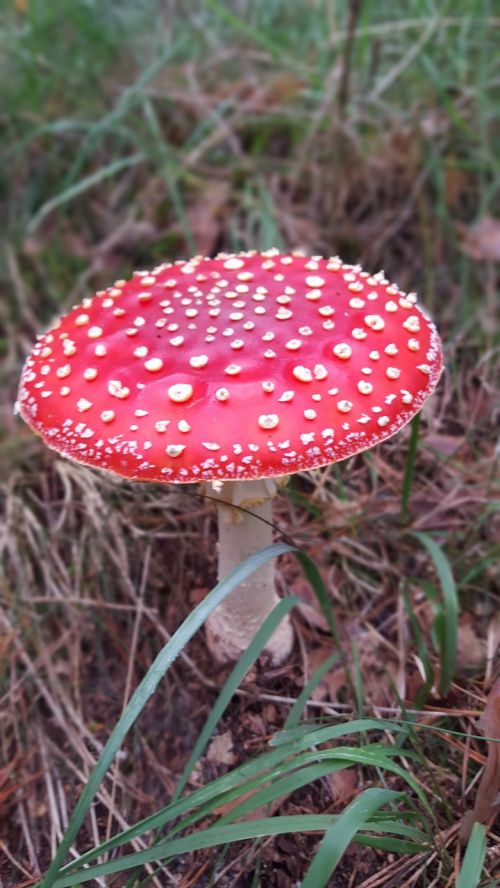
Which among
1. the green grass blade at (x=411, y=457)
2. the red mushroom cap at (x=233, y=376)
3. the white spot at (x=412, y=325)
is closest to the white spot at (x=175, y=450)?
the red mushroom cap at (x=233, y=376)

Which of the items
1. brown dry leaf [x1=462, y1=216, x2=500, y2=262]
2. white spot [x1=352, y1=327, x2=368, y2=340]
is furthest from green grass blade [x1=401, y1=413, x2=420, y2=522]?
brown dry leaf [x1=462, y1=216, x2=500, y2=262]

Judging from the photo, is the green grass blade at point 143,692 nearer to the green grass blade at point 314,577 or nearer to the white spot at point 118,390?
the green grass blade at point 314,577

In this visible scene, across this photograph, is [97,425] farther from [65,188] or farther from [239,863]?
[65,188]

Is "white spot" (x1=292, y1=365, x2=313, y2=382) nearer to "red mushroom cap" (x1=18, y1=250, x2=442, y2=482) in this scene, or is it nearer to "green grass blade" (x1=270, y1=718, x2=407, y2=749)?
"red mushroom cap" (x1=18, y1=250, x2=442, y2=482)

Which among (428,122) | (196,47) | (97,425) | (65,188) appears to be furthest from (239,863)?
(196,47)

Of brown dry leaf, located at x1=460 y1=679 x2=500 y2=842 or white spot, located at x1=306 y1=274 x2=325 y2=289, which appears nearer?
brown dry leaf, located at x1=460 y1=679 x2=500 y2=842

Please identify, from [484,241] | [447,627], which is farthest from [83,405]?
[484,241]
